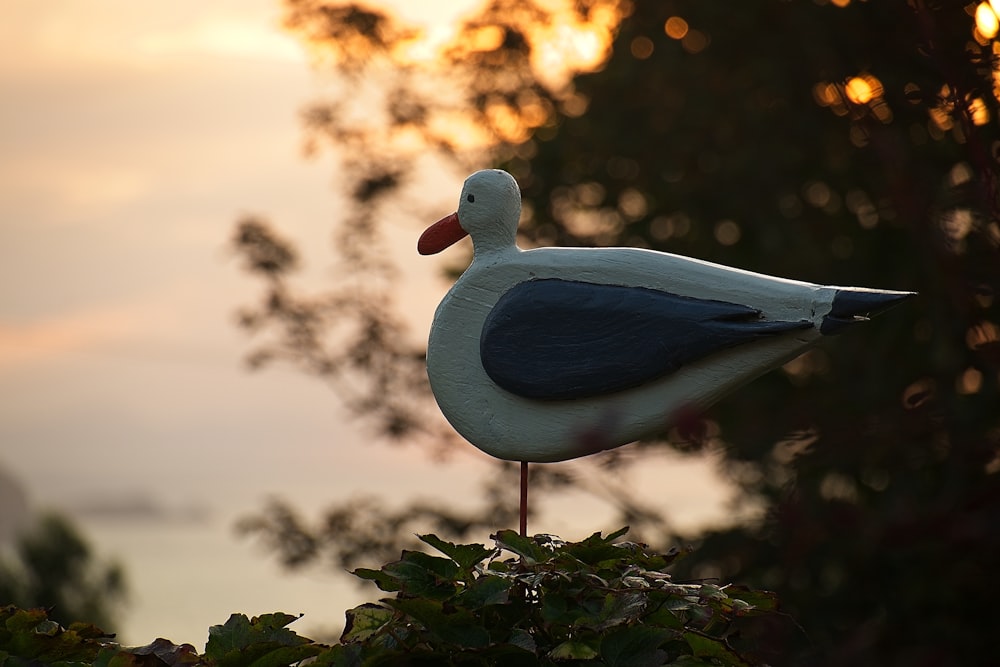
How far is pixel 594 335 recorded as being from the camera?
8.87ft

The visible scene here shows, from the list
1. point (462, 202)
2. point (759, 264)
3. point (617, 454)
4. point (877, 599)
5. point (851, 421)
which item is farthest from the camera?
point (759, 264)

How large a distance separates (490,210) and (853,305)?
862mm

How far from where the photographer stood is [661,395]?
270cm

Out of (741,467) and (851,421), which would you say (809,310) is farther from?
(741,467)

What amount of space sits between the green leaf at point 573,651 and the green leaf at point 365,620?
1.05ft

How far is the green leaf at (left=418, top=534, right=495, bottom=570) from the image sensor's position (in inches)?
89.1

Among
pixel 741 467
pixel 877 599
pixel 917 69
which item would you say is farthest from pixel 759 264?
pixel 917 69

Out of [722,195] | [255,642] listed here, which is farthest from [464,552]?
[722,195]

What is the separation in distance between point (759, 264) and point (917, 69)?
4.48 metres

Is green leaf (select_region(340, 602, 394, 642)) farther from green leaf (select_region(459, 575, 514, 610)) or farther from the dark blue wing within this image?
the dark blue wing

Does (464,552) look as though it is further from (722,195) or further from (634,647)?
(722,195)

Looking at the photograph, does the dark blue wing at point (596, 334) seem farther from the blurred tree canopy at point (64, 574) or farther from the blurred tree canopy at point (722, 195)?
the blurred tree canopy at point (64, 574)

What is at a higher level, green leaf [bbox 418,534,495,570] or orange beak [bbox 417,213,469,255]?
orange beak [bbox 417,213,469,255]

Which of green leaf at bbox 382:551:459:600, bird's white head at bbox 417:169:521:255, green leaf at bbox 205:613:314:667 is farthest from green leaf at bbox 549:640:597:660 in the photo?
bird's white head at bbox 417:169:521:255
